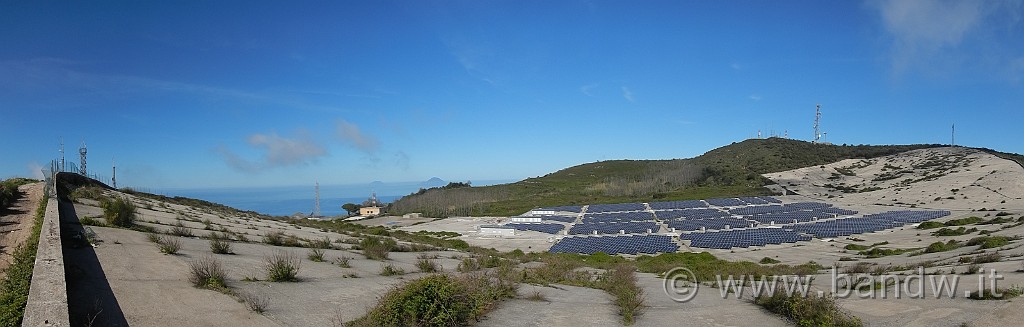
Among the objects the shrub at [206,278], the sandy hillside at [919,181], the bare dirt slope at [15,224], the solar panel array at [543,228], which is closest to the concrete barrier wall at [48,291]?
the shrub at [206,278]

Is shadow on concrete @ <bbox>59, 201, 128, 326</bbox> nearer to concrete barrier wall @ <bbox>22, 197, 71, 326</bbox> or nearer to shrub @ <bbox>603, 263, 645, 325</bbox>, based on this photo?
concrete barrier wall @ <bbox>22, 197, 71, 326</bbox>

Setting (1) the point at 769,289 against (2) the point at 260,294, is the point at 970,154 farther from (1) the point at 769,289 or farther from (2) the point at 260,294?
(2) the point at 260,294

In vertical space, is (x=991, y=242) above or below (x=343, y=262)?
below

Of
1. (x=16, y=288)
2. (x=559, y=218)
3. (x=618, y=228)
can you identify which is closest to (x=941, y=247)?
(x=618, y=228)

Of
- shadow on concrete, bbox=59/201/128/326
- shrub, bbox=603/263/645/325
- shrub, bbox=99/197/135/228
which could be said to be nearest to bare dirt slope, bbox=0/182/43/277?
shadow on concrete, bbox=59/201/128/326

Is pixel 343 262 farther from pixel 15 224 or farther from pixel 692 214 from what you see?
pixel 692 214

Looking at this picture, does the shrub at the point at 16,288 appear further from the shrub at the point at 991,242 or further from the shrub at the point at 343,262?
the shrub at the point at 991,242

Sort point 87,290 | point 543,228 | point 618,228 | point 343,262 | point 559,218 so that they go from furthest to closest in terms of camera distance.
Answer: point 559,218
point 543,228
point 618,228
point 343,262
point 87,290
